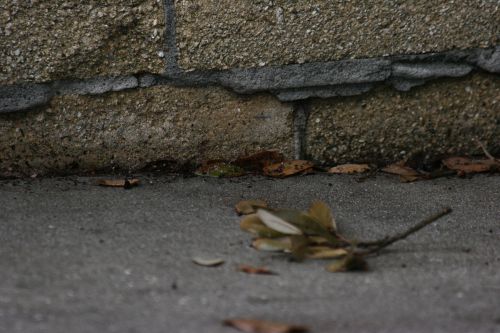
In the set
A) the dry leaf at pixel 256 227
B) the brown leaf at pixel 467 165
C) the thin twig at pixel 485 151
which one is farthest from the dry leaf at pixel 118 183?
the thin twig at pixel 485 151

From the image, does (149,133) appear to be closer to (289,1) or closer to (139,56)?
(139,56)

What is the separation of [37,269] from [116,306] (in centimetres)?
25

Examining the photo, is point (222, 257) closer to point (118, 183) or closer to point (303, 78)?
point (118, 183)

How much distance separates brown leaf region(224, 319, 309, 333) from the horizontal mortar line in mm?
1043

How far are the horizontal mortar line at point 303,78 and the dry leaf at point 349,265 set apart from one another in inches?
30.0

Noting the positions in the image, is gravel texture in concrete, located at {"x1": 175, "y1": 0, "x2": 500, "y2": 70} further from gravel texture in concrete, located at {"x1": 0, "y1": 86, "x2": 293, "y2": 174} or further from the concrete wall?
gravel texture in concrete, located at {"x1": 0, "y1": 86, "x2": 293, "y2": 174}

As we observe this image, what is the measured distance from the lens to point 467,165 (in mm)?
2256

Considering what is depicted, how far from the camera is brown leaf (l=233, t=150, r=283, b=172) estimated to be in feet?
7.31

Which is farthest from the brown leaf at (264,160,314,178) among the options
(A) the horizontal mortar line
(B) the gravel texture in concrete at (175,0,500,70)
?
(B) the gravel texture in concrete at (175,0,500,70)

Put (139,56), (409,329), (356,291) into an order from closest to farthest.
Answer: (409,329), (356,291), (139,56)

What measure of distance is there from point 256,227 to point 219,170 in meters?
0.54

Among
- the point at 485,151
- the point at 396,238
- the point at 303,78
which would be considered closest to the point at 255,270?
the point at 396,238

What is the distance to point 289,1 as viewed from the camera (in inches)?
83.8

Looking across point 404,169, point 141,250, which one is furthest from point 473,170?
point 141,250
